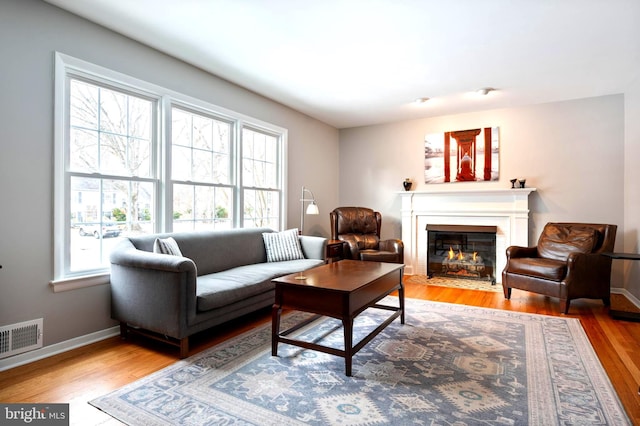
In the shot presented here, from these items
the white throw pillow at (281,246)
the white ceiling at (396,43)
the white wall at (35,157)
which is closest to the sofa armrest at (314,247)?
the white throw pillow at (281,246)

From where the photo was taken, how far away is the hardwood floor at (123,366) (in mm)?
1952

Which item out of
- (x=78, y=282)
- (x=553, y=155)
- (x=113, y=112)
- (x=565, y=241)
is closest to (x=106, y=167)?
(x=113, y=112)

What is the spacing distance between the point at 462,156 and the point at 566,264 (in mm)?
2270

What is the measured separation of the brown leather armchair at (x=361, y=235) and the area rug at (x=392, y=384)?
188 cm

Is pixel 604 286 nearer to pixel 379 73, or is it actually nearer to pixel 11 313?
pixel 379 73

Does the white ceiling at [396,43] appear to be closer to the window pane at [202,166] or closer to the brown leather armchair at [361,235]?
the window pane at [202,166]

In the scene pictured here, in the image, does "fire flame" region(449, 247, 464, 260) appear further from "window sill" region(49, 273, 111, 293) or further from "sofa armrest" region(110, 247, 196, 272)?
"window sill" region(49, 273, 111, 293)

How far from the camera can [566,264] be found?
12.1 feet

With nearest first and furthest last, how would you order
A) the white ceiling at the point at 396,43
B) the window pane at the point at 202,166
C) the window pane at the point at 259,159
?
the white ceiling at the point at 396,43
the window pane at the point at 202,166
the window pane at the point at 259,159

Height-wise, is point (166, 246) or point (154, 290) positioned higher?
point (166, 246)

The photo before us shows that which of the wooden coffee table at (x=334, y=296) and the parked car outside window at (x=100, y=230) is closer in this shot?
the wooden coffee table at (x=334, y=296)

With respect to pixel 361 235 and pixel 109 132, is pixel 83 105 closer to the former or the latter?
pixel 109 132

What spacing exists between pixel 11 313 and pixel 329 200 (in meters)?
4.57

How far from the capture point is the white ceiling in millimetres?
2582
